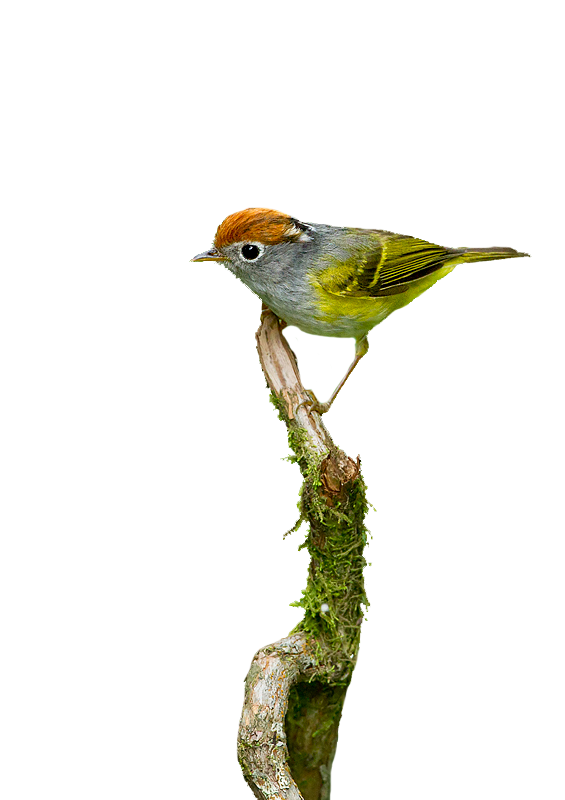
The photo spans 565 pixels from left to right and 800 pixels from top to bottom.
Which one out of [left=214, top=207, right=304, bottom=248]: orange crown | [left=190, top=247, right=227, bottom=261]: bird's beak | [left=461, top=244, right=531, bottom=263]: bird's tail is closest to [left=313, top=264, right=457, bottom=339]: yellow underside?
[left=461, top=244, right=531, bottom=263]: bird's tail

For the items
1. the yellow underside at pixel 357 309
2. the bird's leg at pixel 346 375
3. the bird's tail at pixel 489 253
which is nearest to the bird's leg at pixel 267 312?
the yellow underside at pixel 357 309

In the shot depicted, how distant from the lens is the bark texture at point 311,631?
5023mm

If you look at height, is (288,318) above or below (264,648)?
above

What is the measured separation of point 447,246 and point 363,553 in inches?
68.7

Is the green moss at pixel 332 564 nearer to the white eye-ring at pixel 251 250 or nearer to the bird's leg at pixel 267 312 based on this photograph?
the bird's leg at pixel 267 312

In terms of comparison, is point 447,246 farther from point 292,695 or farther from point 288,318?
point 292,695

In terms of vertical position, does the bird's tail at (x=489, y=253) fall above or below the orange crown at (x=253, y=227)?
above

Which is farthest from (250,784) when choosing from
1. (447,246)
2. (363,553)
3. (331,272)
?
(447,246)

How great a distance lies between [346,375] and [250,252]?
0.87 metres

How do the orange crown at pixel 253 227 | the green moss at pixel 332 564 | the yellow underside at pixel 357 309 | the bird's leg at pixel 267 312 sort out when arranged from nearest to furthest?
the orange crown at pixel 253 227, the yellow underside at pixel 357 309, the green moss at pixel 332 564, the bird's leg at pixel 267 312

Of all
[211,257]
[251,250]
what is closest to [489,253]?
[251,250]

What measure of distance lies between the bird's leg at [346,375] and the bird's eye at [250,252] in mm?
772

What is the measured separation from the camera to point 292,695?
5.37 meters

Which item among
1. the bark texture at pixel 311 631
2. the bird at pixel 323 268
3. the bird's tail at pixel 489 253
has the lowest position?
the bark texture at pixel 311 631
